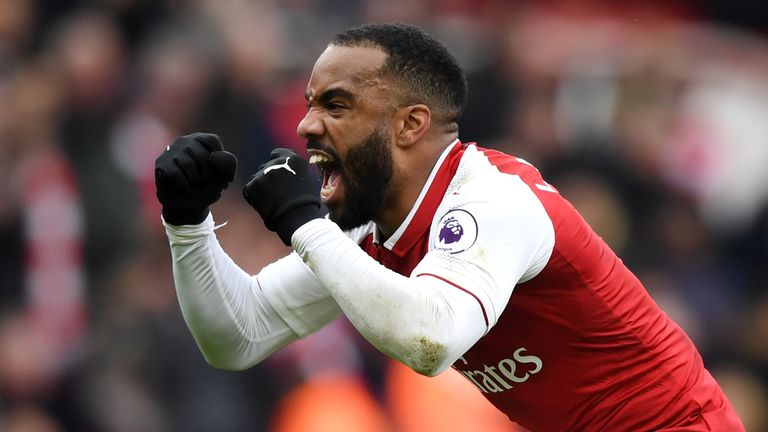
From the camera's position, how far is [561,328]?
419cm

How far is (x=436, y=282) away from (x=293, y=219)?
0.48m

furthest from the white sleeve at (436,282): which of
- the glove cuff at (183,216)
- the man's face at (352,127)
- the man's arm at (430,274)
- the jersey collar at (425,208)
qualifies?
the glove cuff at (183,216)

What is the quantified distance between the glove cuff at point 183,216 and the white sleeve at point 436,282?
610mm

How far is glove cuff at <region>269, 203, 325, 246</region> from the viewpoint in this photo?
396 centimetres

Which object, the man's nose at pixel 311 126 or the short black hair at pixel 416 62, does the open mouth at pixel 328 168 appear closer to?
the man's nose at pixel 311 126

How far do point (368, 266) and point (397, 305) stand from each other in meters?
0.14

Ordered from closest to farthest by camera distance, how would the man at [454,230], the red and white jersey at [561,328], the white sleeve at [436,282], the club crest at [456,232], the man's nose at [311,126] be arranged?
the white sleeve at [436,282] → the club crest at [456,232] → the man at [454,230] → the red and white jersey at [561,328] → the man's nose at [311,126]

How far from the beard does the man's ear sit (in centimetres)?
6

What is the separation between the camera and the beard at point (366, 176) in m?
4.27

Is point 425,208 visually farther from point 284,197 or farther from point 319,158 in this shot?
point 284,197

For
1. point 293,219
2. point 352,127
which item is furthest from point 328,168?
point 293,219

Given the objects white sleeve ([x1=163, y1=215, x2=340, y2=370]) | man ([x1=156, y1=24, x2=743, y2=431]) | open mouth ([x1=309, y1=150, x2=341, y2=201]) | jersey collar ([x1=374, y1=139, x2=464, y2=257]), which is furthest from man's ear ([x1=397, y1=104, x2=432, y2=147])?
white sleeve ([x1=163, y1=215, x2=340, y2=370])

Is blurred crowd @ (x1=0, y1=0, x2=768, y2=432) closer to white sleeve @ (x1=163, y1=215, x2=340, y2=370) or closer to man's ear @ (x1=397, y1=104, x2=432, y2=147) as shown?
white sleeve @ (x1=163, y1=215, x2=340, y2=370)

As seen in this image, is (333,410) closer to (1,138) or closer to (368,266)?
(1,138)
